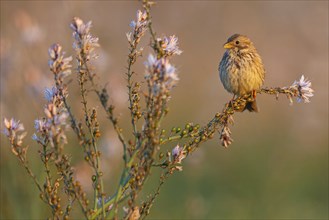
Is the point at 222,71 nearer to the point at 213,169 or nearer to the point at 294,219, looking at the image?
the point at 294,219

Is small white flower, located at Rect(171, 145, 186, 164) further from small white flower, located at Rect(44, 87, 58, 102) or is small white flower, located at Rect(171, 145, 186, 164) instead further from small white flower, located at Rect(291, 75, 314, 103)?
small white flower, located at Rect(291, 75, 314, 103)

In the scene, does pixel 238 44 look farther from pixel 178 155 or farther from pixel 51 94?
pixel 51 94

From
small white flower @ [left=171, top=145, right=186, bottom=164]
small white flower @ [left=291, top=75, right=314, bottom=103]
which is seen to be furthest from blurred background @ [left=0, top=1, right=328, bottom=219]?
small white flower @ [left=291, top=75, right=314, bottom=103]

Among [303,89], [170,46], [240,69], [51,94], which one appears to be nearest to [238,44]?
[240,69]

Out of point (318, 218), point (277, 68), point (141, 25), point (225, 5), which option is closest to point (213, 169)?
point (318, 218)

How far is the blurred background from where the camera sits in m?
5.44

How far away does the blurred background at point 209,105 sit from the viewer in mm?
5441

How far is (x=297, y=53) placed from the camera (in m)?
11.0

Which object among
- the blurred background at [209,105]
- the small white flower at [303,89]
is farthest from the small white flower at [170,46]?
the small white flower at [303,89]

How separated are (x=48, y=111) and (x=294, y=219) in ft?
17.3

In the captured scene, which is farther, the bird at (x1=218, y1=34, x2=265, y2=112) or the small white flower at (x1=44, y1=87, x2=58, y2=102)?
the bird at (x1=218, y1=34, x2=265, y2=112)

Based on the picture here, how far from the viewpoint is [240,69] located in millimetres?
5148

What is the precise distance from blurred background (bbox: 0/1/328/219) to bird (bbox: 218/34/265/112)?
0.96 m

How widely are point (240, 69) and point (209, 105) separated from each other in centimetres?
321
